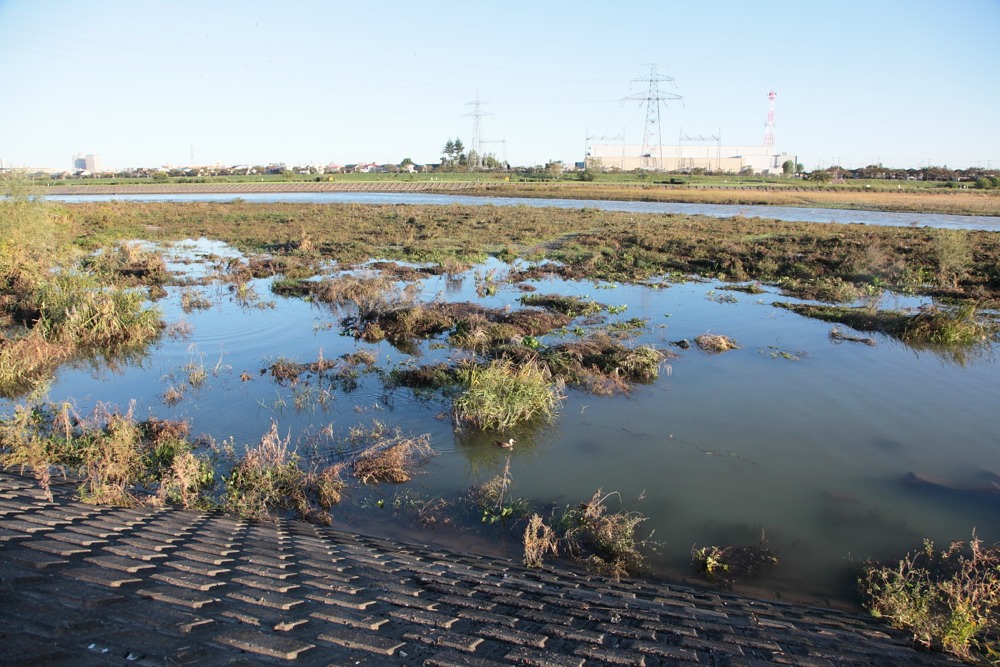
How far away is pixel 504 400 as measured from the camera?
9.14 metres

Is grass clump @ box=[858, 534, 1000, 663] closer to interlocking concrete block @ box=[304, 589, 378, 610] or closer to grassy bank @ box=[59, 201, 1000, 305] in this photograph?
interlocking concrete block @ box=[304, 589, 378, 610]

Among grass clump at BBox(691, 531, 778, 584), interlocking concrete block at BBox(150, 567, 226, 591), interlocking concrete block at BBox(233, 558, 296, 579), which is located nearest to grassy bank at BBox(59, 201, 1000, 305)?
grass clump at BBox(691, 531, 778, 584)

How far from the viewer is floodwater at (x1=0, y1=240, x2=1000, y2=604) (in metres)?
6.67

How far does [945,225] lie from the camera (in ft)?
114

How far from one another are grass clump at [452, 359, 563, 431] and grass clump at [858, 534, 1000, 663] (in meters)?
4.67

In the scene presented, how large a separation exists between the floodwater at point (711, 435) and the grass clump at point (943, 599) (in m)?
0.27

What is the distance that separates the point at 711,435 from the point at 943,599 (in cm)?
413

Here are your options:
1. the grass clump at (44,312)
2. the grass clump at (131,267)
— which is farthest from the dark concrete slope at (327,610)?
the grass clump at (131,267)

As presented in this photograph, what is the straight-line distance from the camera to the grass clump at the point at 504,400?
903cm

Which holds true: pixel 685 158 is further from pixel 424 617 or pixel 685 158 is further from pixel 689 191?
pixel 424 617

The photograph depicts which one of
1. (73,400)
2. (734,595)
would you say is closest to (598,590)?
(734,595)

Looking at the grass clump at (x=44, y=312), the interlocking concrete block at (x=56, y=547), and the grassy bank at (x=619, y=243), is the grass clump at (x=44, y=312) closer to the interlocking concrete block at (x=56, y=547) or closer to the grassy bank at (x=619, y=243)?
the interlocking concrete block at (x=56, y=547)

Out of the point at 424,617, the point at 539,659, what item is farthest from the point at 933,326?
the point at 424,617

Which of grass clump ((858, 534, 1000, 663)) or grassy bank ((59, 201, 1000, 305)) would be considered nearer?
grass clump ((858, 534, 1000, 663))
